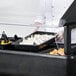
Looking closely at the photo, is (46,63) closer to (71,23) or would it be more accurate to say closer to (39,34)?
(71,23)

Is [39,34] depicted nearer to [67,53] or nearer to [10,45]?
[10,45]

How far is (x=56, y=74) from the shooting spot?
1039mm

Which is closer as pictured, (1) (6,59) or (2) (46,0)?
(1) (6,59)

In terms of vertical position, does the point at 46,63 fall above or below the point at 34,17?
below

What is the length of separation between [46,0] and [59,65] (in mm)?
866

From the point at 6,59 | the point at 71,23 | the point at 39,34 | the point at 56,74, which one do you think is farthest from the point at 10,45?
the point at 71,23

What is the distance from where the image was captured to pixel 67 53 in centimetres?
99

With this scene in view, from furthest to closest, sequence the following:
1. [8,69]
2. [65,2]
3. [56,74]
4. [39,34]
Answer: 1. [65,2]
2. [39,34]
3. [8,69]
4. [56,74]

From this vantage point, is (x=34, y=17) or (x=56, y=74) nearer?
(x=56, y=74)

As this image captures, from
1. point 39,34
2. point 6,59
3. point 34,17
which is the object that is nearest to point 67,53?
point 6,59

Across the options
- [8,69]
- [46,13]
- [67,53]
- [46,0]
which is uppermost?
[46,0]

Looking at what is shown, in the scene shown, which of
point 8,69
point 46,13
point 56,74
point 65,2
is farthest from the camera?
point 46,13

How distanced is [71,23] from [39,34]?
0.58 m

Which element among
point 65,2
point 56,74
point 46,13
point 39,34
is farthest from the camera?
point 46,13
